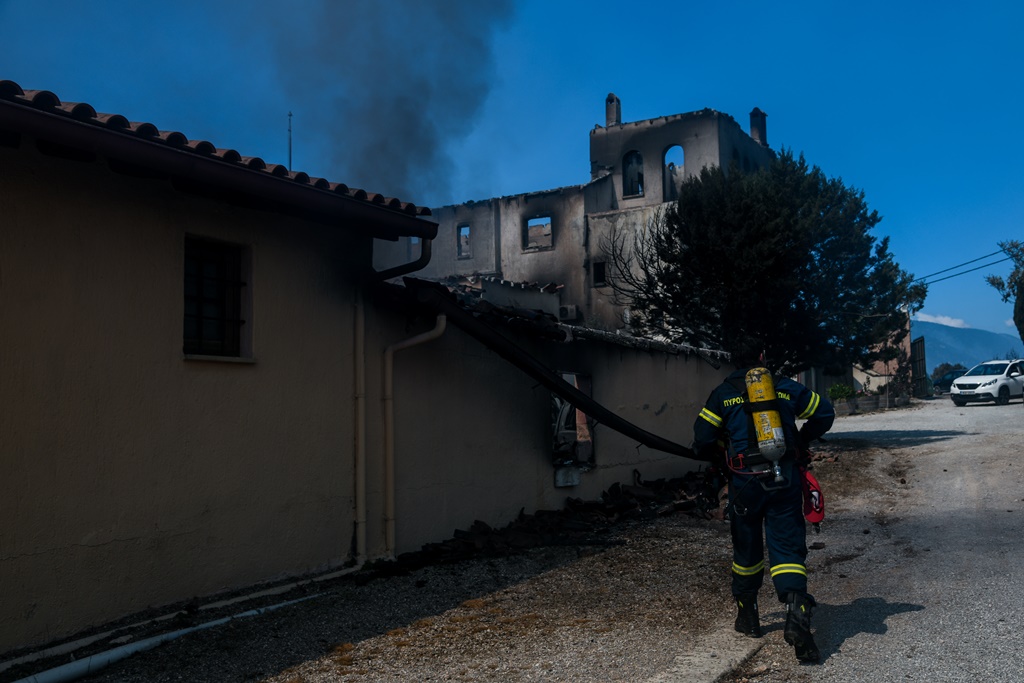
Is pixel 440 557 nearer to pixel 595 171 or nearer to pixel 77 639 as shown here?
pixel 77 639

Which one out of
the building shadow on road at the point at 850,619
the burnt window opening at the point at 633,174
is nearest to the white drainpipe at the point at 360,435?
the building shadow on road at the point at 850,619

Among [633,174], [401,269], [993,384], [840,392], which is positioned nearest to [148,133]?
[401,269]

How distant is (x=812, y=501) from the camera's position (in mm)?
5363

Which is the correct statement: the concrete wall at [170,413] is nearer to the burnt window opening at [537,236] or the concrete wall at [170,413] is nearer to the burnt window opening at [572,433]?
the burnt window opening at [572,433]

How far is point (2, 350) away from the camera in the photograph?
198 inches

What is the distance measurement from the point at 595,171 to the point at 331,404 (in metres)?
30.9

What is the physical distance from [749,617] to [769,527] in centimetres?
59

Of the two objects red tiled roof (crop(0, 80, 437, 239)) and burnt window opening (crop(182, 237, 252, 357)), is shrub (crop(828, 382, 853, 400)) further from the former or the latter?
Answer: burnt window opening (crop(182, 237, 252, 357))

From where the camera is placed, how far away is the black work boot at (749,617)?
5.29m

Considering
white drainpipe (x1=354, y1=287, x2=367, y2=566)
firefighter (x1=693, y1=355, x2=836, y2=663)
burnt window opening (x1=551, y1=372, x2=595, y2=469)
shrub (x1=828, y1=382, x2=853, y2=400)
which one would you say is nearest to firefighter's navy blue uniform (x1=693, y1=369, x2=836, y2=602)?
firefighter (x1=693, y1=355, x2=836, y2=663)

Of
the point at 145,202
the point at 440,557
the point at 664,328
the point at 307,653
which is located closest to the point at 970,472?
the point at 664,328

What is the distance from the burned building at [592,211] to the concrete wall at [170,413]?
83.5 feet

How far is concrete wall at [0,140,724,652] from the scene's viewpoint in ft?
16.9

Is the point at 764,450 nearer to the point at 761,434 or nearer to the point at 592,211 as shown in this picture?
the point at 761,434
